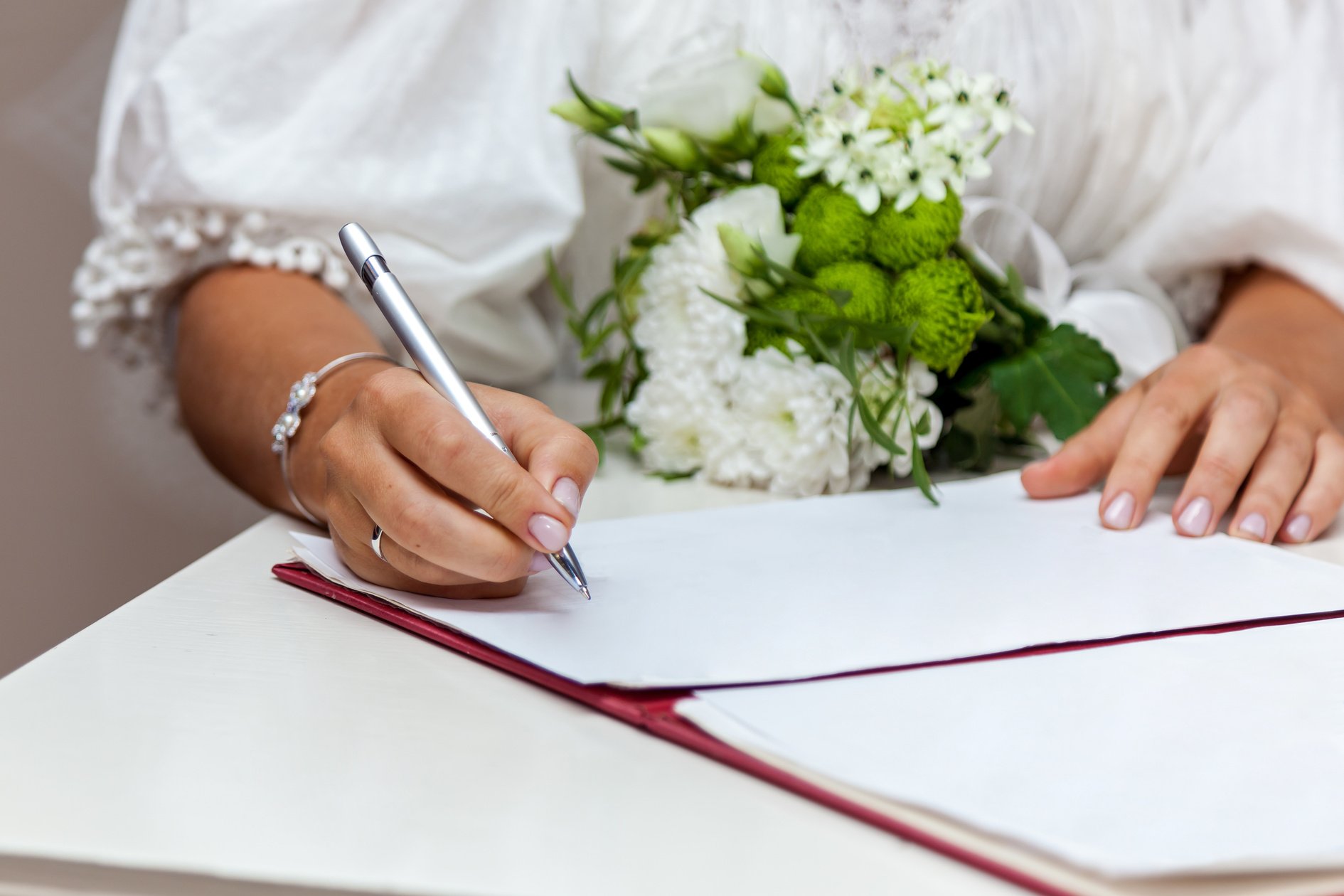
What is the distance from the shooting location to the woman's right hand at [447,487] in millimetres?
377

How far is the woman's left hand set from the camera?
53 cm

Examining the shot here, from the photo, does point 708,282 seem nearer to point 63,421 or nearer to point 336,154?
point 336,154

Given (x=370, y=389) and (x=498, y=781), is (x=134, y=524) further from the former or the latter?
(x=498, y=781)

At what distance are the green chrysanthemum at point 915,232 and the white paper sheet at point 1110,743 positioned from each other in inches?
10.9

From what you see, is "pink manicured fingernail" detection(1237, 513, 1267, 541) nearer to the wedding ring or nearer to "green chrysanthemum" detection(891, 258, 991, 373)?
"green chrysanthemum" detection(891, 258, 991, 373)

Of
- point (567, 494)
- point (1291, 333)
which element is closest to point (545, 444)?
point (567, 494)

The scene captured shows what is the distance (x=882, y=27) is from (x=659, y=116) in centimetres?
27

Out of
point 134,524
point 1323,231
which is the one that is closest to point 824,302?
point 1323,231

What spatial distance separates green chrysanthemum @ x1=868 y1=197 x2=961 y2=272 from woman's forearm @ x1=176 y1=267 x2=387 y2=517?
Answer: 0.29 metres

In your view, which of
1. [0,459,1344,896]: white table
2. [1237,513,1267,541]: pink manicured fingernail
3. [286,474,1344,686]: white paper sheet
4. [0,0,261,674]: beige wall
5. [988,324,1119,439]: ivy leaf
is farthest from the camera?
[0,0,261,674]: beige wall

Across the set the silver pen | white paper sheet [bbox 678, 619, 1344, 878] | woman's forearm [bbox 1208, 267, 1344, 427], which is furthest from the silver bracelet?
woman's forearm [bbox 1208, 267, 1344, 427]

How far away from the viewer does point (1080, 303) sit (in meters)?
0.74

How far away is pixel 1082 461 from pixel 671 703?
351mm

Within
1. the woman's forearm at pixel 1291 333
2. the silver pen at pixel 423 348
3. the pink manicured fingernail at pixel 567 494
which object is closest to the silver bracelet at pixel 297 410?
the silver pen at pixel 423 348
